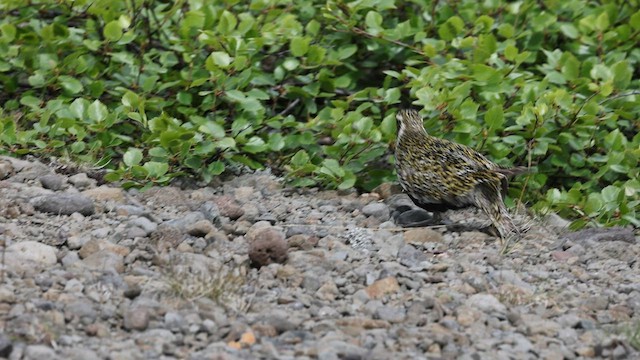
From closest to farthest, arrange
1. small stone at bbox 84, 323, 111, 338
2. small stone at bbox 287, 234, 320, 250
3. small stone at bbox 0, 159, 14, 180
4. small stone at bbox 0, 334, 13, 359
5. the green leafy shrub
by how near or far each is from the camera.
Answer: small stone at bbox 0, 334, 13, 359 < small stone at bbox 84, 323, 111, 338 < small stone at bbox 287, 234, 320, 250 < small stone at bbox 0, 159, 14, 180 < the green leafy shrub

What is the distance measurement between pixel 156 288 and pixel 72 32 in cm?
319

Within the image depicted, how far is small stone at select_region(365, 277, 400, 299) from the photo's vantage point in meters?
5.26

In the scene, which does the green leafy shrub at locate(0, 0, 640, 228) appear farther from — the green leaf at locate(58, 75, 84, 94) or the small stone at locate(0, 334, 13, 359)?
the small stone at locate(0, 334, 13, 359)

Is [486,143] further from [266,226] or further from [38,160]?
[38,160]

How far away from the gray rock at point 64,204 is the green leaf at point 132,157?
0.61 m

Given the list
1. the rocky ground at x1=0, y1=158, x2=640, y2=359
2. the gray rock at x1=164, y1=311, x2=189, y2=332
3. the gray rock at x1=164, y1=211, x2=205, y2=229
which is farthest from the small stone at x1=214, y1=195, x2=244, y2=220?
the gray rock at x1=164, y1=311, x2=189, y2=332

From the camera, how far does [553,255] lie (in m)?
6.11

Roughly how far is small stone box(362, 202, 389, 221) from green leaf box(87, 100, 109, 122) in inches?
69.1

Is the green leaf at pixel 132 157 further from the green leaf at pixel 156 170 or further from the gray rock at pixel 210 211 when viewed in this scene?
the gray rock at pixel 210 211

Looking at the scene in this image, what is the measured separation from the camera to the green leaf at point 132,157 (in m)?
6.79

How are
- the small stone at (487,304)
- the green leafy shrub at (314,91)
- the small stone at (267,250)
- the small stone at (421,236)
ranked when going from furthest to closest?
the green leafy shrub at (314,91) < the small stone at (421,236) < the small stone at (267,250) < the small stone at (487,304)

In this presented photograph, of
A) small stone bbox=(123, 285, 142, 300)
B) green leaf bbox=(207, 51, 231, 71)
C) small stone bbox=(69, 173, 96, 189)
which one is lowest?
small stone bbox=(69, 173, 96, 189)

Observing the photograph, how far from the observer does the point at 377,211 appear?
21.9ft

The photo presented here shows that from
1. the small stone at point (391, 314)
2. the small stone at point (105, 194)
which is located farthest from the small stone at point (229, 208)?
the small stone at point (391, 314)
